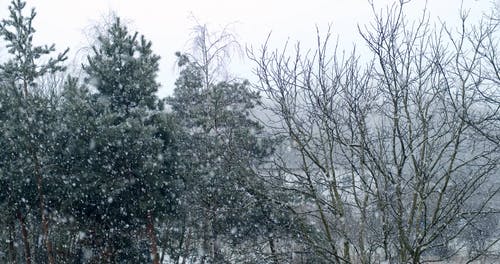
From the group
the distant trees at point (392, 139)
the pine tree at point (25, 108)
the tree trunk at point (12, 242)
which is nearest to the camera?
the distant trees at point (392, 139)

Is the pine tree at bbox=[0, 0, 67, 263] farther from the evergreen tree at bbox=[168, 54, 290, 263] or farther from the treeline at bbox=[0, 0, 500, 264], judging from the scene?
the evergreen tree at bbox=[168, 54, 290, 263]

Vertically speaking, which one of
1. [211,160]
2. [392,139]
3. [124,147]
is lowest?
[392,139]

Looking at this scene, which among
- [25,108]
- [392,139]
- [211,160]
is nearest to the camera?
[392,139]

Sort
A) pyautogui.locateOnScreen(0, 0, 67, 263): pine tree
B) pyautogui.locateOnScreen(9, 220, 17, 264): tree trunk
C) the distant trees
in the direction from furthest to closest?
pyautogui.locateOnScreen(9, 220, 17, 264): tree trunk → pyautogui.locateOnScreen(0, 0, 67, 263): pine tree → the distant trees

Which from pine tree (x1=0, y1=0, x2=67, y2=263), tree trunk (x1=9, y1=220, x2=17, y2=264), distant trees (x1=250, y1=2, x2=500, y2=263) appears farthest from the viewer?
tree trunk (x1=9, y1=220, x2=17, y2=264)

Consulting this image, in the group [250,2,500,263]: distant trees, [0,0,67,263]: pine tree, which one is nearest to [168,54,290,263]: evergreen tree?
[0,0,67,263]: pine tree

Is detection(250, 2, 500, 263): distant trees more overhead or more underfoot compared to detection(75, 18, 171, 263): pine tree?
more underfoot

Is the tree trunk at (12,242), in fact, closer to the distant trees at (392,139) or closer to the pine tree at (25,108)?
the pine tree at (25,108)

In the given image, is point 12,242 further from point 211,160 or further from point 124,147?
point 211,160

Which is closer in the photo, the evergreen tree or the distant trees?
the distant trees

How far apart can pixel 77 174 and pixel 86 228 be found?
2305mm

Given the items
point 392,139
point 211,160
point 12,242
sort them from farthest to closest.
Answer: point 12,242
point 211,160
point 392,139

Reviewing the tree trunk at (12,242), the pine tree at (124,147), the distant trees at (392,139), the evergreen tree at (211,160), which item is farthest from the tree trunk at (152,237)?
the distant trees at (392,139)

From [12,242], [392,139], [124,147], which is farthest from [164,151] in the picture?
[392,139]
